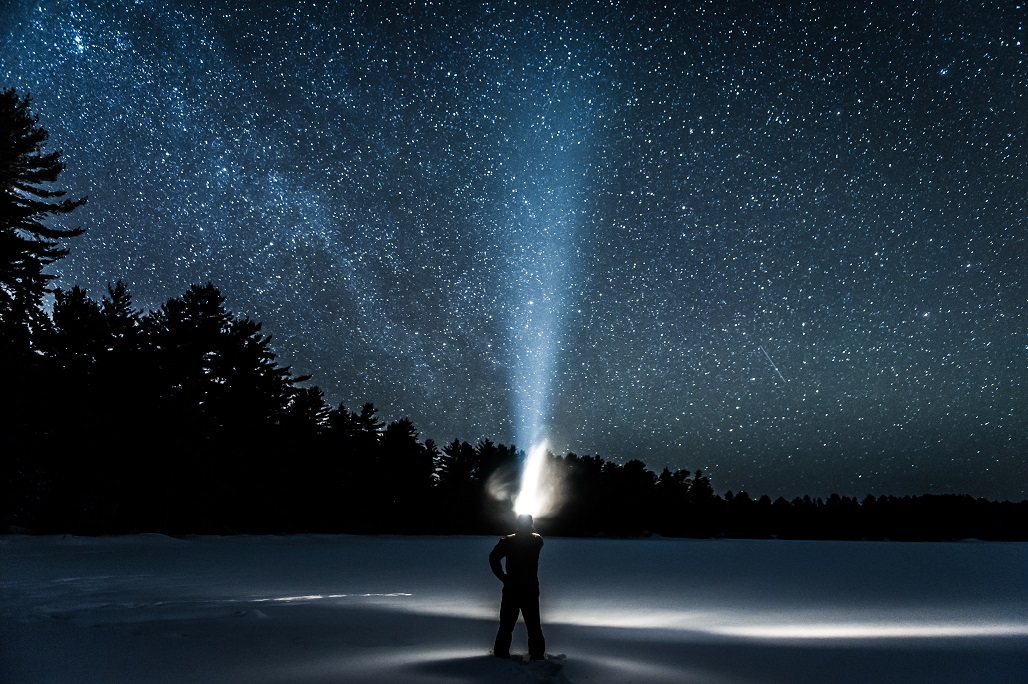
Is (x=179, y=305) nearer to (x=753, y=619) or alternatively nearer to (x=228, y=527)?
(x=228, y=527)

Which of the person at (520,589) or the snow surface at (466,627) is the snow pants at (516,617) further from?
the snow surface at (466,627)

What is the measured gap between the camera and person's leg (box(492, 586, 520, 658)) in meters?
8.37

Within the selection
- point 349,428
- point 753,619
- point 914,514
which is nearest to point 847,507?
point 914,514

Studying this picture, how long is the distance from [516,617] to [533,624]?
21 centimetres

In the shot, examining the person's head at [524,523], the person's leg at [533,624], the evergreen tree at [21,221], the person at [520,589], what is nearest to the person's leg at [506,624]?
the person at [520,589]

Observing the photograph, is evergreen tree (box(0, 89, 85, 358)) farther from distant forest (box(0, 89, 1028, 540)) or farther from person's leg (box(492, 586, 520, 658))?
A: person's leg (box(492, 586, 520, 658))

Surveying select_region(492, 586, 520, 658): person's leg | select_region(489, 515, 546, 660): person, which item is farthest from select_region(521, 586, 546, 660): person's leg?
select_region(492, 586, 520, 658): person's leg

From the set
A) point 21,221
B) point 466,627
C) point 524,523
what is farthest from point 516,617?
point 21,221

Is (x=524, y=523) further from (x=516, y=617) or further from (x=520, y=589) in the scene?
(x=516, y=617)

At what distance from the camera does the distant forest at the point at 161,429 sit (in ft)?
116

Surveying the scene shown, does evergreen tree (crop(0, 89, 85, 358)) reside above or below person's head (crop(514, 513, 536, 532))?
above

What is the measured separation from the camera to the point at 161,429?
147ft

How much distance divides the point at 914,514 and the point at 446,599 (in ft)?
510

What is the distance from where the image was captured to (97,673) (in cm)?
709
